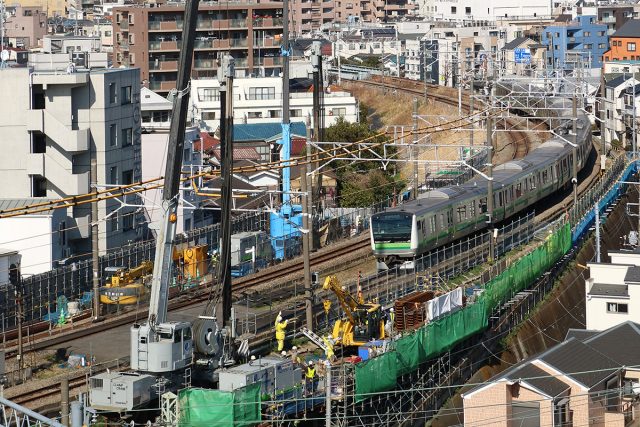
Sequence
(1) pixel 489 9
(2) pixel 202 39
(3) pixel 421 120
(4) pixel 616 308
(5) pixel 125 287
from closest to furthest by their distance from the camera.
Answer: (5) pixel 125 287, (4) pixel 616 308, (3) pixel 421 120, (2) pixel 202 39, (1) pixel 489 9

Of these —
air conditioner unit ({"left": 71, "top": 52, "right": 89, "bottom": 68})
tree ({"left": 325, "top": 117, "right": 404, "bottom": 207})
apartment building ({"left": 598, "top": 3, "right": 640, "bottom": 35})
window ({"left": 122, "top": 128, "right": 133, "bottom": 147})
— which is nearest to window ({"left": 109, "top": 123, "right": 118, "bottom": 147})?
window ({"left": 122, "top": 128, "right": 133, "bottom": 147})

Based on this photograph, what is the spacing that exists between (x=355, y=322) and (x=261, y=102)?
102 ft

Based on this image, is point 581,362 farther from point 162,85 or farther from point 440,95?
point 162,85

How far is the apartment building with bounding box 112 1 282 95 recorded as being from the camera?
2223 inches

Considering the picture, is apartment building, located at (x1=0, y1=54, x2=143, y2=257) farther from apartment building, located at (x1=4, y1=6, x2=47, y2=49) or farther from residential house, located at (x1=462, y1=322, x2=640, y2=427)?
apartment building, located at (x1=4, y1=6, x2=47, y2=49)

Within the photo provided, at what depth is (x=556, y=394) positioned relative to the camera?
18078 mm

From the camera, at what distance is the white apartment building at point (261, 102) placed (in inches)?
1953

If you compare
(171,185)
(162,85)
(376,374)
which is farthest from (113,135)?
(162,85)

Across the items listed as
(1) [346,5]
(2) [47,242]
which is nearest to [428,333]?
(2) [47,242]

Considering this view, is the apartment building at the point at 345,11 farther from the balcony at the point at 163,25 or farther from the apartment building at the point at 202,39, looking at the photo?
the balcony at the point at 163,25

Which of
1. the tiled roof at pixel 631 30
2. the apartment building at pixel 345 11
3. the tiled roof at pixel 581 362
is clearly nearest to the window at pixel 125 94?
the tiled roof at pixel 581 362

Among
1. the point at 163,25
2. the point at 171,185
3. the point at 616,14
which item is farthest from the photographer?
the point at 616,14

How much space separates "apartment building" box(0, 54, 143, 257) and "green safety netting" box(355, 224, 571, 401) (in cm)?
879

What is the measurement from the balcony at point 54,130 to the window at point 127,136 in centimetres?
179
